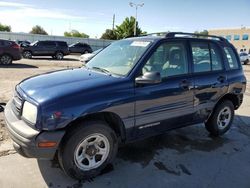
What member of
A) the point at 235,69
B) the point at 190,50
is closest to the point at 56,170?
the point at 190,50

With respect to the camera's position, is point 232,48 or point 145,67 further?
point 232,48

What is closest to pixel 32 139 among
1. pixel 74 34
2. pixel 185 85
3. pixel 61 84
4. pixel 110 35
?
pixel 61 84

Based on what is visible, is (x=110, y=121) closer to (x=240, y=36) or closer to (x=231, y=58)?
(x=231, y=58)

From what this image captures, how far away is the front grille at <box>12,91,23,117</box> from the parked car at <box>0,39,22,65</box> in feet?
46.0

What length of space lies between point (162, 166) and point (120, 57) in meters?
1.78

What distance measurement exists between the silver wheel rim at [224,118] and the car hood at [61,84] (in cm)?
275

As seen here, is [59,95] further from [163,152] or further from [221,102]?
[221,102]

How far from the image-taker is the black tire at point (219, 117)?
5.44 metres

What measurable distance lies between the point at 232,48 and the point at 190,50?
1.47 m

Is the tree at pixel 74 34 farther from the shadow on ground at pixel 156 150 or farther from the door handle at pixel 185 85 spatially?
the door handle at pixel 185 85

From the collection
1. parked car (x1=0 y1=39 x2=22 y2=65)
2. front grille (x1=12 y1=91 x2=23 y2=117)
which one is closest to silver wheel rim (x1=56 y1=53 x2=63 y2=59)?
parked car (x1=0 y1=39 x2=22 y2=65)

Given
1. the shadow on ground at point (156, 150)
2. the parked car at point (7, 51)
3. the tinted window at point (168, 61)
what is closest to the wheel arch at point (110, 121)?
the shadow on ground at point (156, 150)

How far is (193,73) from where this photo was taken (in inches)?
185

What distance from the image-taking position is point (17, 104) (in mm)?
3684
